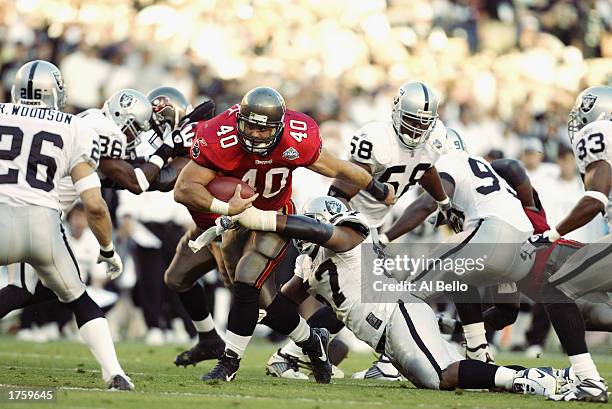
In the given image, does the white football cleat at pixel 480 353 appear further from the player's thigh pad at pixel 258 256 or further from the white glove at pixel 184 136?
the white glove at pixel 184 136

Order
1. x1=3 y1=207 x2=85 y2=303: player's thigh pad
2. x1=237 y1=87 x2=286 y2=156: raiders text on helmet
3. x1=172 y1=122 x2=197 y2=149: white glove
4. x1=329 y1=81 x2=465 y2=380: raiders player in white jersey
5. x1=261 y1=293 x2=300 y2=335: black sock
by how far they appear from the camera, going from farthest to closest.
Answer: x1=172 y1=122 x2=197 y2=149: white glove, x1=329 y1=81 x2=465 y2=380: raiders player in white jersey, x1=261 y1=293 x2=300 y2=335: black sock, x1=237 y1=87 x2=286 y2=156: raiders text on helmet, x1=3 y1=207 x2=85 y2=303: player's thigh pad

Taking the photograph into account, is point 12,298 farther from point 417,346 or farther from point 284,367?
point 417,346

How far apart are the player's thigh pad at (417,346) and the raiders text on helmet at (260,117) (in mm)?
1297

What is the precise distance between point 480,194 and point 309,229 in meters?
1.66

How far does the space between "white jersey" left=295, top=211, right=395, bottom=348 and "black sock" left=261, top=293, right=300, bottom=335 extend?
13.0 inches

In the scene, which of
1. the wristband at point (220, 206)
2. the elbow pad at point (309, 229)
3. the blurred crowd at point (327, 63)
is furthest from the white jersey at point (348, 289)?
the blurred crowd at point (327, 63)

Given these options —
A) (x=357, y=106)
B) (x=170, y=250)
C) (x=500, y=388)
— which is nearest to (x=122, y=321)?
(x=170, y=250)

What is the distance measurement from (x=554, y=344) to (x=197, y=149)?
611 cm

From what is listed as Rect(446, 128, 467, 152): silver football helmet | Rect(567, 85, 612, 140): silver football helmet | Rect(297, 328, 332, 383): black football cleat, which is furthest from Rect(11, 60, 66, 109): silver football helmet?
Rect(567, 85, 612, 140): silver football helmet

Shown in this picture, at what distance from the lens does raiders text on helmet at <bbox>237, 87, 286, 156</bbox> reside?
23.1ft

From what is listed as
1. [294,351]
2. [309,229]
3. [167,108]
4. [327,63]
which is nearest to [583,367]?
[309,229]

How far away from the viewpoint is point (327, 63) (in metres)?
15.4

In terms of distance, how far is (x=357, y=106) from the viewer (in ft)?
48.5

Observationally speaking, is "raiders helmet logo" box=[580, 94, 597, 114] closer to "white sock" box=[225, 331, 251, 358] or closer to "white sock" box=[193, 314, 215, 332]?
"white sock" box=[225, 331, 251, 358]
